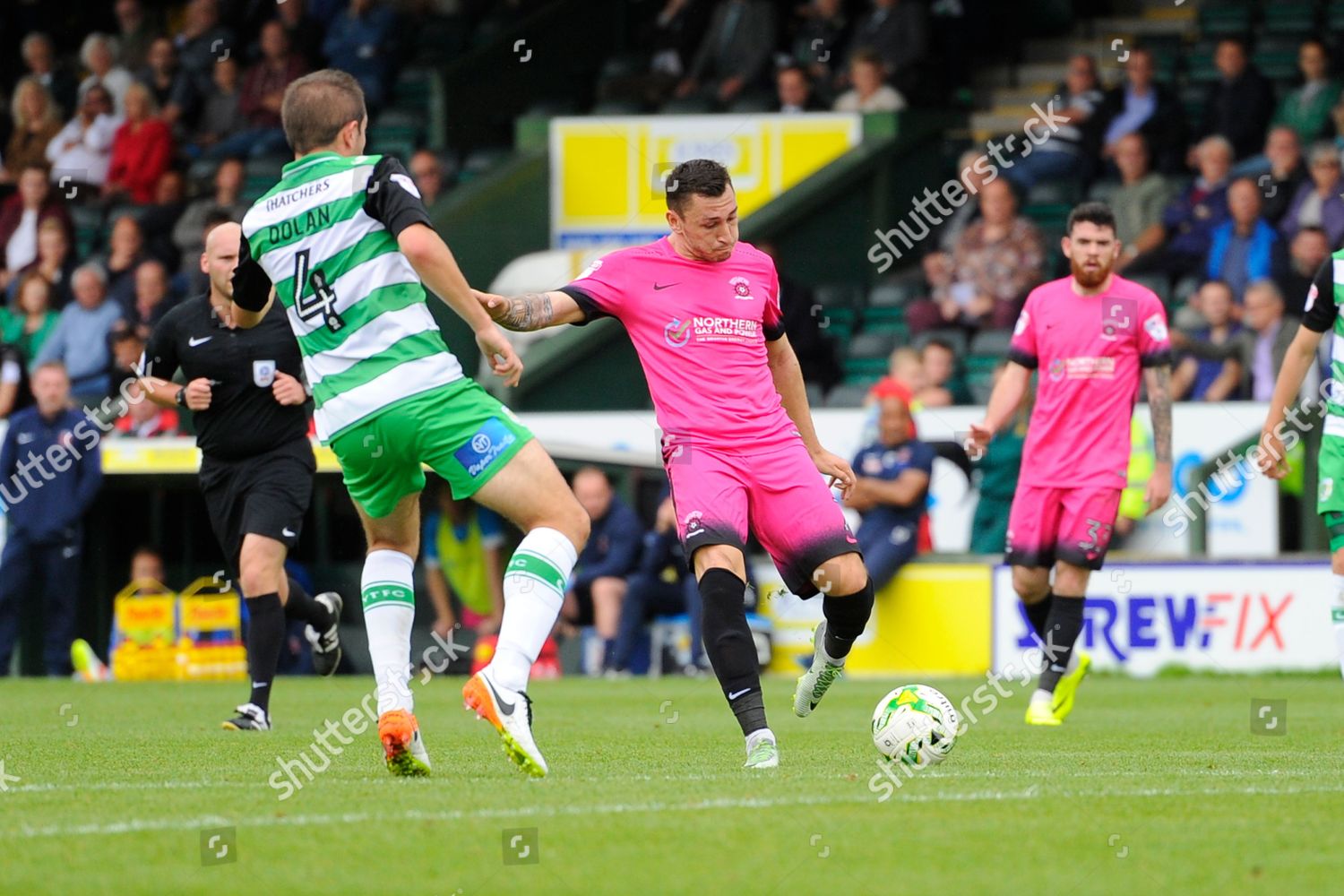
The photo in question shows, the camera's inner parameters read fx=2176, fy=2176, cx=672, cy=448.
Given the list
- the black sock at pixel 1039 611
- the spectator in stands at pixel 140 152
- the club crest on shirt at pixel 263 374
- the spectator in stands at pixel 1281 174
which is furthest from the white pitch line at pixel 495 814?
the spectator in stands at pixel 140 152

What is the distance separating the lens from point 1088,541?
1013cm

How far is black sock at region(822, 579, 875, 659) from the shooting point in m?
7.58

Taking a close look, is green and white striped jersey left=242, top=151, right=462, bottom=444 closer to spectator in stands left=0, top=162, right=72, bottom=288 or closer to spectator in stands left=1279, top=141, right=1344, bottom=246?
spectator in stands left=1279, top=141, right=1344, bottom=246

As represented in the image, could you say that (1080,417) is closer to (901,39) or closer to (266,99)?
(901,39)

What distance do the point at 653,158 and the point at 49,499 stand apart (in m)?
6.72

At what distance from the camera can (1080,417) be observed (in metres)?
10.2

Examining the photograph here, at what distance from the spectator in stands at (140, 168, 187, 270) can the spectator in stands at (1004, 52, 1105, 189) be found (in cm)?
792

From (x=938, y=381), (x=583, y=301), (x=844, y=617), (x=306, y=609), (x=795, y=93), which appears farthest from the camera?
(x=795, y=93)

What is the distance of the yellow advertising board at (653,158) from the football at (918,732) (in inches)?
488

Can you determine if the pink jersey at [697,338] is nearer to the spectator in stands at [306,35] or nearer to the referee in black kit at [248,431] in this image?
the referee in black kit at [248,431]

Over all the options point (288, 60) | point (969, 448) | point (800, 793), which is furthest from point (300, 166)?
point (288, 60)

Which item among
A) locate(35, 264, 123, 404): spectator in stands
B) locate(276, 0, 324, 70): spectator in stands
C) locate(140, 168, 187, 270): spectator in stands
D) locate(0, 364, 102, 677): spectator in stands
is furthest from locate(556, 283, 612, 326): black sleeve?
locate(276, 0, 324, 70): spectator in stands

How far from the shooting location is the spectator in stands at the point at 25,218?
2136 centimetres

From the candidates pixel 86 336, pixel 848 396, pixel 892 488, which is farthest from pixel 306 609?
pixel 86 336
